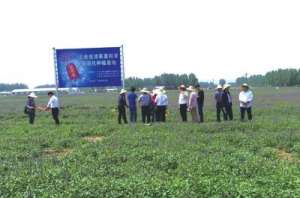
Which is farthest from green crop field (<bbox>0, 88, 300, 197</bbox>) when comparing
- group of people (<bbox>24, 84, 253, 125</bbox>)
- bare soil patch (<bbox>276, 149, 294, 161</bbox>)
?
group of people (<bbox>24, 84, 253, 125</bbox>)

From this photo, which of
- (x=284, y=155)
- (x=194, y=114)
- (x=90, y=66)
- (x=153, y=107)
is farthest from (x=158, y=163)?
(x=90, y=66)

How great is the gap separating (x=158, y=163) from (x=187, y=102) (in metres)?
13.2

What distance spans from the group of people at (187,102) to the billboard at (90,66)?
7.82 m

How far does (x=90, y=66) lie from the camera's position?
35.7 m

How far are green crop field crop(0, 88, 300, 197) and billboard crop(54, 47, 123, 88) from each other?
13.0 m

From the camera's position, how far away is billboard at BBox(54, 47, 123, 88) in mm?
35438

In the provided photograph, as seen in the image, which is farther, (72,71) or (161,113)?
(72,71)

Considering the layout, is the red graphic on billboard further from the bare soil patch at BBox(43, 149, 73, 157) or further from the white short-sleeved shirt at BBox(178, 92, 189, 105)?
the bare soil patch at BBox(43, 149, 73, 157)

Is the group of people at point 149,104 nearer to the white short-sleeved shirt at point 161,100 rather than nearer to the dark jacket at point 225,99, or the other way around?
the white short-sleeved shirt at point 161,100

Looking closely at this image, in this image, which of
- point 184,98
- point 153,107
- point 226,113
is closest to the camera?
point 184,98

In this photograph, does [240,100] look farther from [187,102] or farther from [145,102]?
[145,102]

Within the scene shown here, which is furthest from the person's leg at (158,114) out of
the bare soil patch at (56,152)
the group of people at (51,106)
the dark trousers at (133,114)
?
the bare soil patch at (56,152)

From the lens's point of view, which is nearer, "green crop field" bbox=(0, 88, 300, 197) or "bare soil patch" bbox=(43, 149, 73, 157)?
"green crop field" bbox=(0, 88, 300, 197)

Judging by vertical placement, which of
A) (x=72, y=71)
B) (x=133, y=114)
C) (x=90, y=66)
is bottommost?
(x=133, y=114)
